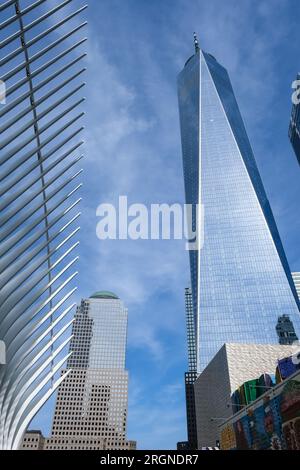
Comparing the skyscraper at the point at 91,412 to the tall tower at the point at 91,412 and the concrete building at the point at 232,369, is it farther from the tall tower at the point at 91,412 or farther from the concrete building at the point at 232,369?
the concrete building at the point at 232,369

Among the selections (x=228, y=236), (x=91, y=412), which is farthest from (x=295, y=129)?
(x=91, y=412)

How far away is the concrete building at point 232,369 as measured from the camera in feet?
234

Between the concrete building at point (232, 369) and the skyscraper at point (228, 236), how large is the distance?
27316 mm

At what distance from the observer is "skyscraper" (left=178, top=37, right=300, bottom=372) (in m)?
115

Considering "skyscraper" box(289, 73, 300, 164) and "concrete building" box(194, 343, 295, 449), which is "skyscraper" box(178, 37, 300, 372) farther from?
"concrete building" box(194, 343, 295, 449)

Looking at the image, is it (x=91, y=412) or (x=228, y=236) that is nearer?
(x=228, y=236)

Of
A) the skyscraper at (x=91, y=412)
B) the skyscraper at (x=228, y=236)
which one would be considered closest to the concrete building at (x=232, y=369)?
the skyscraper at (x=228, y=236)

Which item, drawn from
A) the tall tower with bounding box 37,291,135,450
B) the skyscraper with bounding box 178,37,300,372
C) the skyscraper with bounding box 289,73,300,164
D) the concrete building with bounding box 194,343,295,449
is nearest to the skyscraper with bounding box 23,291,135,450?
the tall tower with bounding box 37,291,135,450

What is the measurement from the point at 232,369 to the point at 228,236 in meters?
65.9

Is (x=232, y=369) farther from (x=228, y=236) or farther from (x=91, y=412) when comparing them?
(x=91, y=412)

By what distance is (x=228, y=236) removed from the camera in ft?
433

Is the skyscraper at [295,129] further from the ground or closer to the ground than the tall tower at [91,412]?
further from the ground
